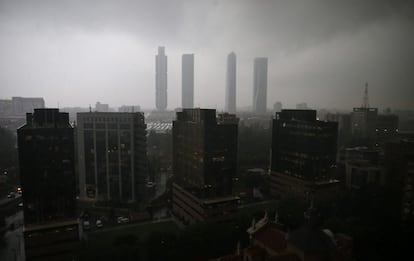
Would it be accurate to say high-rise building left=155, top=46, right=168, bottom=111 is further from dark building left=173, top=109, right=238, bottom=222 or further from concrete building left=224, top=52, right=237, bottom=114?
dark building left=173, top=109, right=238, bottom=222

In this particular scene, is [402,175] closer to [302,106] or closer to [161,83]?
[302,106]

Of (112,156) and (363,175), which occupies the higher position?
(112,156)

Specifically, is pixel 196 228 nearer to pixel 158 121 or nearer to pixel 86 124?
pixel 86 124

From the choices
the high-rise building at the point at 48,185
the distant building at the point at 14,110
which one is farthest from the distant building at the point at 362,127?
the distant building at the point at 14,110

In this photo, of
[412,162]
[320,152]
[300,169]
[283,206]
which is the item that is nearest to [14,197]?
[283,206]

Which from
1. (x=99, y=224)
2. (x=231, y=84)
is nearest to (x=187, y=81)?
(x=231, y=84)

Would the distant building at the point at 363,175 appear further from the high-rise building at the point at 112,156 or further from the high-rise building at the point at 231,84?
the high-rise building at the point at 112,156
